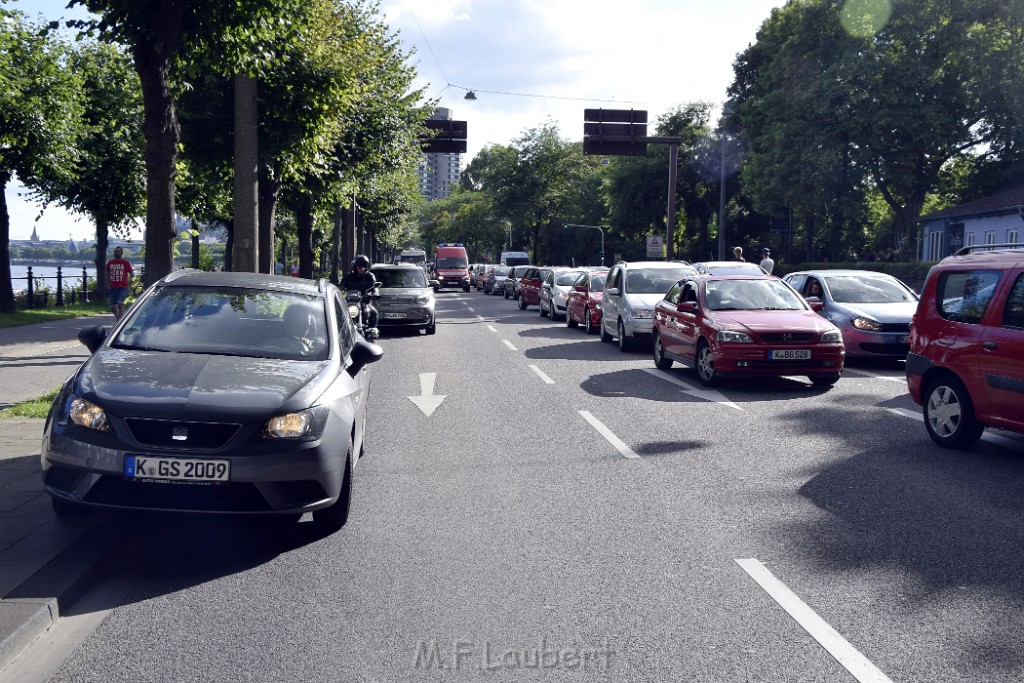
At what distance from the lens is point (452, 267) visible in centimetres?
6550

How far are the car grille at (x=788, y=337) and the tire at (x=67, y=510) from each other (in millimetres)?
9250

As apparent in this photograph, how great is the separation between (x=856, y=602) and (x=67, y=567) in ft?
12.4

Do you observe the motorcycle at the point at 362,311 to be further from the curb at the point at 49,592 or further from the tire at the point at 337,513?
the curb at the point at 49,592

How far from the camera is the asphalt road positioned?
4055mm

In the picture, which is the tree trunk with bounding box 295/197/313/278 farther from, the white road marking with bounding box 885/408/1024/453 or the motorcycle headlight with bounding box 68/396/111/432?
the motorcycle headlight with bounding box 68/396/111/432

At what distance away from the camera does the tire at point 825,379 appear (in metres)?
13.3

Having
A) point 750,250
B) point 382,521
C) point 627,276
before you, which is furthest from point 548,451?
point 750,250

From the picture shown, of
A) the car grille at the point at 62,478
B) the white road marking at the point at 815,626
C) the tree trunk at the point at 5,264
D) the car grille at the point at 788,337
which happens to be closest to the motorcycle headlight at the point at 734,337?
the car grille at the point at 788,337

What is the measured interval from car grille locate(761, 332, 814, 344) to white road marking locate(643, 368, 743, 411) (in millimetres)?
961

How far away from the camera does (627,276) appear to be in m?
20.4

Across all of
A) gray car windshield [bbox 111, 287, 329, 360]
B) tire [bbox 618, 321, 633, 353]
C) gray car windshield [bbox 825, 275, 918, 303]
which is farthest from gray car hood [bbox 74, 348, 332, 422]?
tire [bbox 618, 321, 633, 353]

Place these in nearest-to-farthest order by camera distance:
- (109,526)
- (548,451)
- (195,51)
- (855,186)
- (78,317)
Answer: (109,526) < (548,451) < (195,51) < (78,317) < (855,186)

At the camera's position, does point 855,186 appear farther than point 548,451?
Yes

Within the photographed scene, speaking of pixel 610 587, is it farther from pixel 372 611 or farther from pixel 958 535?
pixel 958 535
